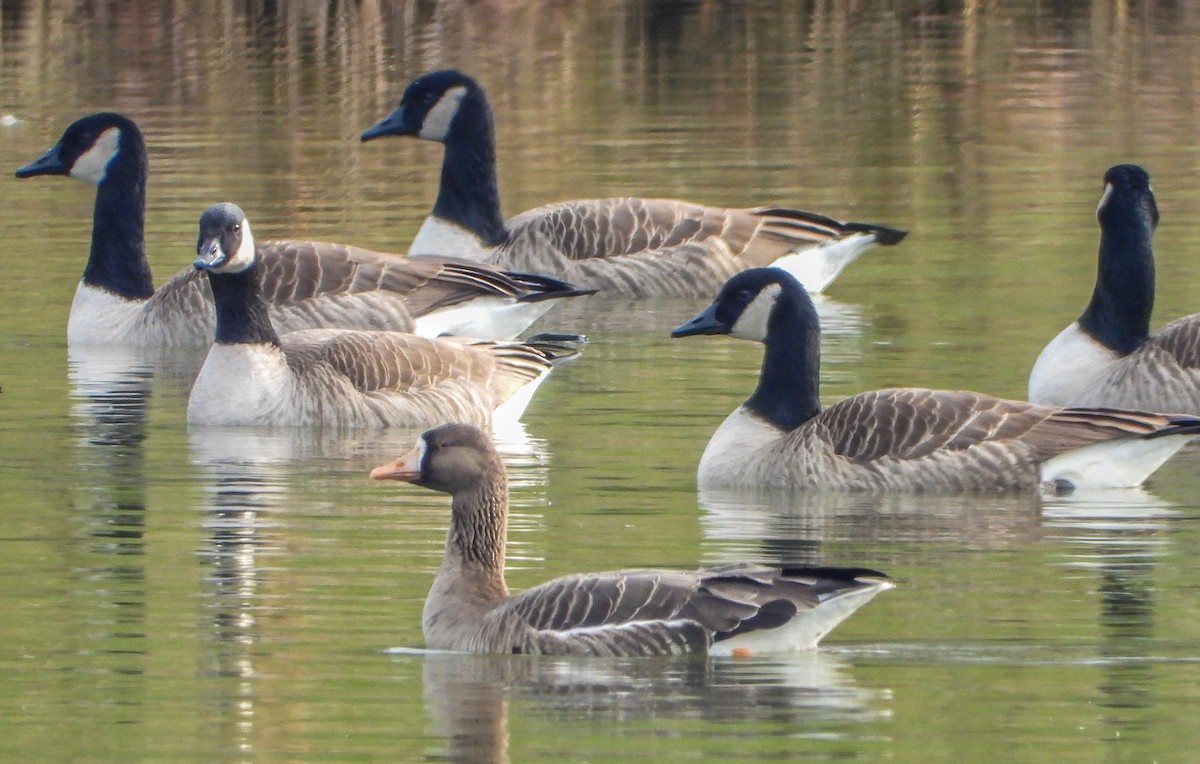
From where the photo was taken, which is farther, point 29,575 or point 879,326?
point 879,326

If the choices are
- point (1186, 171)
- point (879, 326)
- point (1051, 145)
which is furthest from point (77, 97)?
point (879, 326)

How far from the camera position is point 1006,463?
13.1m

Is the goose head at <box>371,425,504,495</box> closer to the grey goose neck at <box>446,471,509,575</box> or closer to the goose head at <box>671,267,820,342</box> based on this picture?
the grey goose neck at <box>446,471,509,575</box>

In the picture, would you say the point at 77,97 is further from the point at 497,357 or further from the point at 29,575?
the point at 29,575

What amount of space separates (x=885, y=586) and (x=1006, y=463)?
12.7 ft

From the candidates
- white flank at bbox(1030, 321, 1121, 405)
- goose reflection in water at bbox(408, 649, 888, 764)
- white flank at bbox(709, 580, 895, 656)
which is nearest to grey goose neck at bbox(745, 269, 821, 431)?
white flank at bbox(1030, 321, 1121, 405)

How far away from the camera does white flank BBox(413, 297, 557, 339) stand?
18297mm

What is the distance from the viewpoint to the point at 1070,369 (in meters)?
15.3

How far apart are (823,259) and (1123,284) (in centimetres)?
542

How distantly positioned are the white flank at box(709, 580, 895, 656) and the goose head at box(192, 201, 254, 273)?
6838 millimetres

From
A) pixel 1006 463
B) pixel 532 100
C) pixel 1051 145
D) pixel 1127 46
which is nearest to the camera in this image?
pixel 1006 463

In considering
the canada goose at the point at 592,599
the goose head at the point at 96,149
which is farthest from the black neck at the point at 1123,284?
the goose head at the point at 96,149

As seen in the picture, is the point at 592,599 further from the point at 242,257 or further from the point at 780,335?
the point at 242,257

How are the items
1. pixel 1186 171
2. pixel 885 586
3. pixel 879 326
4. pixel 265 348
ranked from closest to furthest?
pixel 885 586 → pixel 265 348 → pixel 879 326 → pixel 1186 171
